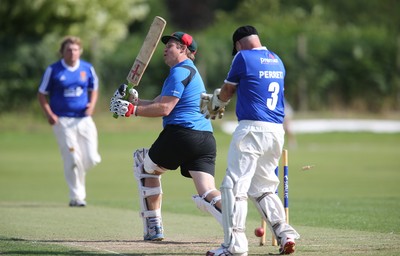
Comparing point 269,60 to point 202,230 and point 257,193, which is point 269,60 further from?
point 202,230

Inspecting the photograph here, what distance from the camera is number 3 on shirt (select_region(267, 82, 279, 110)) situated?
27.6ft

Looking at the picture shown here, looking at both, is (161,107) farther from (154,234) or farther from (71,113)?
(71,113)

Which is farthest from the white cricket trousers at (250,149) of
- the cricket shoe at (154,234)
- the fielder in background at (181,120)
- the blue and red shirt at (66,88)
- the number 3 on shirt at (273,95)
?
the blue and red shirt at (66,88)

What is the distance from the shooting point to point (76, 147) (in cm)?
1384

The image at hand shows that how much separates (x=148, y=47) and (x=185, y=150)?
3.71 ft

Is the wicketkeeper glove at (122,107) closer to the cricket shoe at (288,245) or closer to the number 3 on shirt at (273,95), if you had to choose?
the number 3 on shirt at (273,95)

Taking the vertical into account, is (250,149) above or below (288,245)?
above

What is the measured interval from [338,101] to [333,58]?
5.60ft

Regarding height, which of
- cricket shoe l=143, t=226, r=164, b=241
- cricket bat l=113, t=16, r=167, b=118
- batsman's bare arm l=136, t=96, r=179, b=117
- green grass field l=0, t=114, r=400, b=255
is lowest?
green grass field l=0, t=114, r=400, b=255

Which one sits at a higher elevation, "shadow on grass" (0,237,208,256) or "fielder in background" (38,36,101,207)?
"fielder in background" (38,36,101,207)

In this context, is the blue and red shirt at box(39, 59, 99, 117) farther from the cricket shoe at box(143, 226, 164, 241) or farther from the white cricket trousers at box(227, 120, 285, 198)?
the white cricket trousers at box(227, 120, 285, 198)

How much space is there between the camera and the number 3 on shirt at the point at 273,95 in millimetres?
8422

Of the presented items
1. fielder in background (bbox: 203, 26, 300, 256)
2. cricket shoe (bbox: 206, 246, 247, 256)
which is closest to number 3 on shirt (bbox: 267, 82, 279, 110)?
fielder in background (bbox: 203, 26, 300, 256)

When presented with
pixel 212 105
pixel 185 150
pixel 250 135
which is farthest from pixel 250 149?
pixel 185 150
